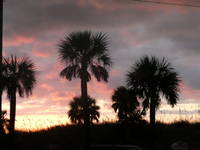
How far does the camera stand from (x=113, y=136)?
1766 inches

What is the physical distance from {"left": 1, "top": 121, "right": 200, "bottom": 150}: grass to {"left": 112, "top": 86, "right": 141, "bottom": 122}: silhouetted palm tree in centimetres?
100

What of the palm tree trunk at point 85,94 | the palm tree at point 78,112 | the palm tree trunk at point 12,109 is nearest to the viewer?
the palm tree trunk at point 85,94

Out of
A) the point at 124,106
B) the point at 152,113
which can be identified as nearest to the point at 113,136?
the point at 124,106

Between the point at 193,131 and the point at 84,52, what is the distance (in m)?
14.9

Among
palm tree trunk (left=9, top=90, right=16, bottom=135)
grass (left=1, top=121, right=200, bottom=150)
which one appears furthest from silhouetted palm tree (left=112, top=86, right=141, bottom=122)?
palm tree trunk (left=9, top=90, right=16, bottom=135)

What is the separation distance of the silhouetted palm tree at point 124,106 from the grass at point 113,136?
1.00 meters

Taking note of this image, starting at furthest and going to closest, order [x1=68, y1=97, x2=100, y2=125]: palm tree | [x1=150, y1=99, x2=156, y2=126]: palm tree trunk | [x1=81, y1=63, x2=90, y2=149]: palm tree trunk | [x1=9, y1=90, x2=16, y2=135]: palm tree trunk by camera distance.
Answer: [x1=68, y1=97, x2=100, y2=125]: palm tree < [x1=9, y1=90, x2=16, y2=135]: palm tree trunk < [x1=81, y1=63, x2=90, y2=149]: palm tree trunk < [x1=150, y1=99, x2=156, y2=126]: palm tree trunk

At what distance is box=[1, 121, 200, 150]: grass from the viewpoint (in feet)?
133

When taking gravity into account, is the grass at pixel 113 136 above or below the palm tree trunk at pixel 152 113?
below

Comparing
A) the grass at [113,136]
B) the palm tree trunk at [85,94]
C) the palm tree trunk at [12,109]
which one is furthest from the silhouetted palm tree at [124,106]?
the palm tree trunk at [12,109]

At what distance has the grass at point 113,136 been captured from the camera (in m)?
40.7

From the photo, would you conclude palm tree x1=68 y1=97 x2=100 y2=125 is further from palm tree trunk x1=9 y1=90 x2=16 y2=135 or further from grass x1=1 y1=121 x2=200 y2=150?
palm tree trunk x1=9 y1=90 x2=16 y2=135

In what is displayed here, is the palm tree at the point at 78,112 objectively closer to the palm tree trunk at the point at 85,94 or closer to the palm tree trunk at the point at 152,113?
the palm tree trunk at the point at 85,94

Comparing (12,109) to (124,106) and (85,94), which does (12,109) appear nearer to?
(85,94)
